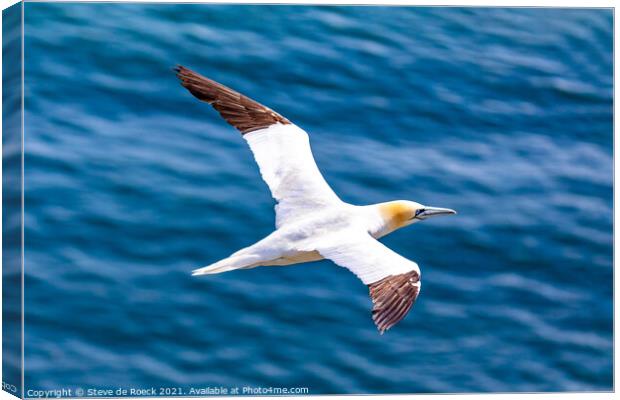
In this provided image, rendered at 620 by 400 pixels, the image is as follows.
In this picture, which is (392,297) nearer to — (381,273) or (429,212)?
(381,273)

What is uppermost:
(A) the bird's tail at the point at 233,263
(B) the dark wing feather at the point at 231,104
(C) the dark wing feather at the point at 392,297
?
(B) the dark wing feather at the point at 231,104

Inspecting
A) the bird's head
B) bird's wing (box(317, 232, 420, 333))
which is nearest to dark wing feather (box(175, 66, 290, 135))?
the bird's head

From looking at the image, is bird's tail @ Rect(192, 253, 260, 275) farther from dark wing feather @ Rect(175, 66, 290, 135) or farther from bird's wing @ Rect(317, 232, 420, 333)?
dark wing feather @ Rect(175, 66, 290, 135)

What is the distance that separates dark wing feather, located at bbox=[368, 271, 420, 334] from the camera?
10938mm

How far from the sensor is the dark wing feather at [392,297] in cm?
1094

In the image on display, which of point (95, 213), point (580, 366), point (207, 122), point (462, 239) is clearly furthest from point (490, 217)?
point (95, 213)

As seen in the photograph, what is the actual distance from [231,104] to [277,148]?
21.1 inches

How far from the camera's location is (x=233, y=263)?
1178cm

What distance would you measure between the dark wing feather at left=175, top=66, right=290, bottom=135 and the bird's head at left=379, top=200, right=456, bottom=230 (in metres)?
1.10

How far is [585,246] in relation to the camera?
12.8 m

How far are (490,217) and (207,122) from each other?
246cm

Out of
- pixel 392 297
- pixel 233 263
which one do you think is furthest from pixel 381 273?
pixel 233 263

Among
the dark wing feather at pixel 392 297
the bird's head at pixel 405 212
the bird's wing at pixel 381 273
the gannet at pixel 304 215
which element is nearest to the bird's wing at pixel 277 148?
the gannet at pixel 304 215

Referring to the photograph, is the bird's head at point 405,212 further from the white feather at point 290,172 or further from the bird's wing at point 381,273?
the bird's wing at point 381,273
